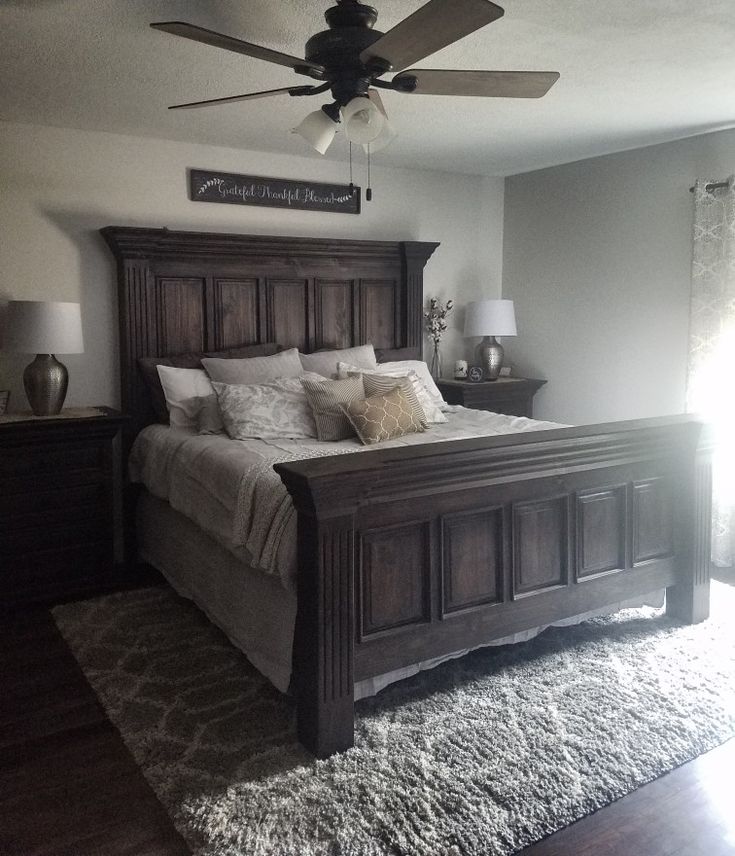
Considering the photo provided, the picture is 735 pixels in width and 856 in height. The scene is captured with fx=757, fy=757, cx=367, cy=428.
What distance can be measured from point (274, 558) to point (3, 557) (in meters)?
1.77

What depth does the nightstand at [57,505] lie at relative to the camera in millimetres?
3570

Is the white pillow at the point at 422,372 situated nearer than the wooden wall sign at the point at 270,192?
No

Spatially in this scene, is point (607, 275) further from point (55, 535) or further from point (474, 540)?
point (55, 535)

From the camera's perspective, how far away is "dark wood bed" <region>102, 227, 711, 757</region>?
235 centimetres

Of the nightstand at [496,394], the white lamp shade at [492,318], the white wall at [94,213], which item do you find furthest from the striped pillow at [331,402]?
the white lamp shade at [492,318]

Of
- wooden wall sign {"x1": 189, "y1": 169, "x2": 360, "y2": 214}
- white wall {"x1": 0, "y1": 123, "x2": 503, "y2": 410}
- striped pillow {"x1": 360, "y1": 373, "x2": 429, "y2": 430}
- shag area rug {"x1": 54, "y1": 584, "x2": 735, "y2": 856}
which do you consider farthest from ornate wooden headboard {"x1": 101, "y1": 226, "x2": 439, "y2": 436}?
shag area rug {"x1": 54, "y1": 584, "x2": 735, "y2": 856}

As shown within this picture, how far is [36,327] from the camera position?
12.0 ft

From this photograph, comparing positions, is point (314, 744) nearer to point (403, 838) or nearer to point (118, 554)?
point (403, 838)

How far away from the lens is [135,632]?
3.30 metres

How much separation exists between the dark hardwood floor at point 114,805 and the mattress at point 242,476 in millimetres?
757

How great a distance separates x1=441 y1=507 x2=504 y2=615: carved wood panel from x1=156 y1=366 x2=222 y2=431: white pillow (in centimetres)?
181

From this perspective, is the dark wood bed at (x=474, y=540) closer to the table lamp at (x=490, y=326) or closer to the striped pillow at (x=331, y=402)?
the striped pillow at (x=331, y=402)

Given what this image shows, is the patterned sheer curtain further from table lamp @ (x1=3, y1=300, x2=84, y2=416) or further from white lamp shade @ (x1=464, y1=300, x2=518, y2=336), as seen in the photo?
table lamp @ (x1=3, y1=300, x2=84, y2=416)

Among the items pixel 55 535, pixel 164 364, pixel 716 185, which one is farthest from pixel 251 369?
pixel 716 185
